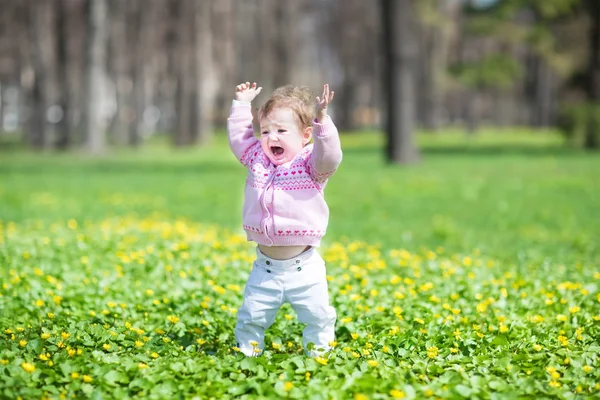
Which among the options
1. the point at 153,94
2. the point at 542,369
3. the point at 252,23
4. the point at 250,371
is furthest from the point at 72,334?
the point at 153,94

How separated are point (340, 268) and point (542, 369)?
2.99 metres

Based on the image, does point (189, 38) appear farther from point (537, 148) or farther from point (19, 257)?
point (19, 257)

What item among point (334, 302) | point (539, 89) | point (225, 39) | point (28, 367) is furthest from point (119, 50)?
point (28, 367)

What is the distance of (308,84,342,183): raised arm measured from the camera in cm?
417

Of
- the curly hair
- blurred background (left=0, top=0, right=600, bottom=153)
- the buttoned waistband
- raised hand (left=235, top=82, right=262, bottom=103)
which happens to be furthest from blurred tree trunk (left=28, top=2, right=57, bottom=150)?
the buttoned waistband

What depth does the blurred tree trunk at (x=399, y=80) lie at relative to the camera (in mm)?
19969

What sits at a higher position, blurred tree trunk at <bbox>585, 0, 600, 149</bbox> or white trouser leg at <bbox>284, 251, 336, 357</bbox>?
blurred tree trunk at <bbox>585, 0, 600, 149</bbox>

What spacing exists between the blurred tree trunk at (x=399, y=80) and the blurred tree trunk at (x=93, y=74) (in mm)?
10804

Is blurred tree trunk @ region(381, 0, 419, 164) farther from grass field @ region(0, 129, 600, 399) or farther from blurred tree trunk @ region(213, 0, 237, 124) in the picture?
blurred tree trunk @ region(213, 0, 237, 124)

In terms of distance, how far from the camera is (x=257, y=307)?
4.46 meters

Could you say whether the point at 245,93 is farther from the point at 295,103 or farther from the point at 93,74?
the point at 93,74

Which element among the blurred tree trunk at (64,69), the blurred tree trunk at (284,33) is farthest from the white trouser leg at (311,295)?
the blurred tree trunk at (284,33)

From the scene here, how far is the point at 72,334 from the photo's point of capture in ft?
15.3

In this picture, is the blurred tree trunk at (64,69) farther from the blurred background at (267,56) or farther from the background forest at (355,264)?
the background forest at (355,264)
